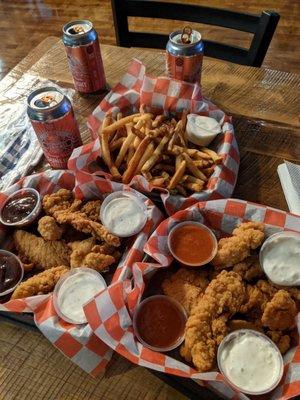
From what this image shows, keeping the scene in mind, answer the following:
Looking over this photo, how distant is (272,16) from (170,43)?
0.63m

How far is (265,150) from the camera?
6.10ft

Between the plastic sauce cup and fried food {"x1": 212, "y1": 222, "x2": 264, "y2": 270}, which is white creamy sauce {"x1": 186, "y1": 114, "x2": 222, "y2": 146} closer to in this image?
fried food {"x1": 212, "y1": 222, "x2": 264, "y2": 270}

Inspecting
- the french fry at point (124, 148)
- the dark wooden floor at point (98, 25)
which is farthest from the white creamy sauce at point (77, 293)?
the dark wooden floor at point (98, 25)

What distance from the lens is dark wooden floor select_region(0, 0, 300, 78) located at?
13.7 feet

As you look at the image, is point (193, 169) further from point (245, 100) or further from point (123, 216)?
point (245, 100)

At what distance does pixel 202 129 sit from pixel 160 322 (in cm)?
92

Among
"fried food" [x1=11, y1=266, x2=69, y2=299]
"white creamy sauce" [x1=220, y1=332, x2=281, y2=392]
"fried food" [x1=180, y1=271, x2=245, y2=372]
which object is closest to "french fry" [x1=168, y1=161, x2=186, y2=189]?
"fried food" [x1=180, y1=271, x2=245, y2=372]

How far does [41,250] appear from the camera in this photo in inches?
58.4

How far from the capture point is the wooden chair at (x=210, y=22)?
83.0 inches

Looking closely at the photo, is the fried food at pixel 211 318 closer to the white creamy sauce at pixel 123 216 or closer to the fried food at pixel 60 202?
the white creamy sauce at pixel 123 216

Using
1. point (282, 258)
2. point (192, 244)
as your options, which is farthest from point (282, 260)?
point (192, 244)

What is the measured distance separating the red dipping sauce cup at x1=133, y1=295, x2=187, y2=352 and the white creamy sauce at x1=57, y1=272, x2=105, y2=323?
18 cm

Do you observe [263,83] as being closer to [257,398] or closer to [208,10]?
[208,10]

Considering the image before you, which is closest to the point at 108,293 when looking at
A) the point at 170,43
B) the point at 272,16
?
the point at 170,43
